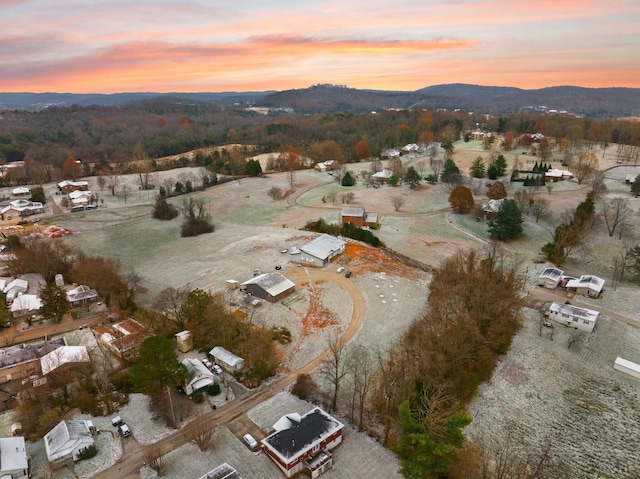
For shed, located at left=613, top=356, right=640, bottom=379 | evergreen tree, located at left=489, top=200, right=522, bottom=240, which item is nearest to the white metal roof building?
shed, located at left=613, top=356, right=640, bottom=379

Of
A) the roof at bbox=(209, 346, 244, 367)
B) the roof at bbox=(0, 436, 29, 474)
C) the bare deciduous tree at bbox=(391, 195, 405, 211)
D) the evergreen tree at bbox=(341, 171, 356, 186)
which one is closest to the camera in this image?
the roof at bbox=(0, 436, 29, 474)

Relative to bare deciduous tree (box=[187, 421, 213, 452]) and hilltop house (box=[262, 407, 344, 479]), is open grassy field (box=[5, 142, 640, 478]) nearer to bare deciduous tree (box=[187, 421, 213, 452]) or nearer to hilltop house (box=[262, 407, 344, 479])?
bare deciduous tree (box=[187, 421, 213, 452])

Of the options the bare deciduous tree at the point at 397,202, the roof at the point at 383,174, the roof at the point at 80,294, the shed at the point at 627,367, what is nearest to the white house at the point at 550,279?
the shed at the point at 627,367

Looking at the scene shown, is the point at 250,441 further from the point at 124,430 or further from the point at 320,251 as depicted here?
the point at 320,251

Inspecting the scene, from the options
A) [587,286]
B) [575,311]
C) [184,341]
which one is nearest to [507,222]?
[587,286]

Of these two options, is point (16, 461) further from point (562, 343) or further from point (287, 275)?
point (562, 343)
